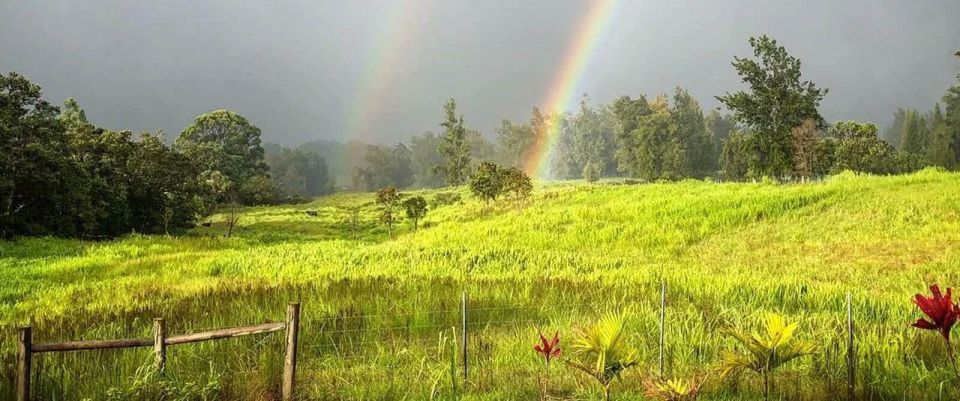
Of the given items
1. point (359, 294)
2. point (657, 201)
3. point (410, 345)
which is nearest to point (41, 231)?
point (359, 294)

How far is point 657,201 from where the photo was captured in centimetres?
3084

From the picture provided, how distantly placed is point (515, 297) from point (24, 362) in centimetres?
782

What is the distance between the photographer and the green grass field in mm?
6863

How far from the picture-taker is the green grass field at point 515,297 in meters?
6.86

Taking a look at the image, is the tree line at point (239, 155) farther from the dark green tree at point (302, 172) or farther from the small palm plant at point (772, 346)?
the dark green tree at point (302, 172)

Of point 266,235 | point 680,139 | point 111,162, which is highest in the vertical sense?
point 680,139

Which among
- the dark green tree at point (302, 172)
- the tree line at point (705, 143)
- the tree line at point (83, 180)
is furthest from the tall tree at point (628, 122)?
the dark green tree at point (302, 172)

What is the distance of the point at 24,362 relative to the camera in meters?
5.79

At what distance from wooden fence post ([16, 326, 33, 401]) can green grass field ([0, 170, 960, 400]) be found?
25.9 inches

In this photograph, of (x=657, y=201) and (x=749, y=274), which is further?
(x=657, y=201)

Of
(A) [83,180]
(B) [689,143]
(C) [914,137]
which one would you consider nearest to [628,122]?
(B) [689,143]

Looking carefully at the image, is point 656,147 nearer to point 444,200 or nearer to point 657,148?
point 657,148

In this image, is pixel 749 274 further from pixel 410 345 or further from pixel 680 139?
pixel 680 139

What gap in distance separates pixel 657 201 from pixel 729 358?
27.2 metres
